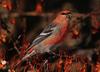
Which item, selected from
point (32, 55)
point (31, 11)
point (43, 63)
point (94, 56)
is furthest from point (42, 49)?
point (31, 11)

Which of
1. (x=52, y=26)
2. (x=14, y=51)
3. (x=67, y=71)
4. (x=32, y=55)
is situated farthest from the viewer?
(x=52, y=26)

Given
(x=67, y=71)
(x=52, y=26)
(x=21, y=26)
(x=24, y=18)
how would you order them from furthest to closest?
(x=24, y=18) < (x=21, y=26) < (x=52, y=26) < (x=67, y=71)

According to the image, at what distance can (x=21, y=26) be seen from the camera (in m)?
11.3

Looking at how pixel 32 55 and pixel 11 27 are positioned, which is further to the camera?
pixel 11 27

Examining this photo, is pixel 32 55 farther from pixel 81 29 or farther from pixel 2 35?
pixel 81 29

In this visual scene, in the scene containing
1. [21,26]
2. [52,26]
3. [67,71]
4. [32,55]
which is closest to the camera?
[67,71]

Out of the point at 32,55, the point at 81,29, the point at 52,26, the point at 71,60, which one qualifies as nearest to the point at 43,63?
the point at 71,60

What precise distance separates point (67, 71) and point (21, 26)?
163 inches

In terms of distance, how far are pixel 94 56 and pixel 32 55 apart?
5.27ft

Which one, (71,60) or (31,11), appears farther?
(31,11)

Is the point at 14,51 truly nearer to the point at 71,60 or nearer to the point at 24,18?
the point at 71,60

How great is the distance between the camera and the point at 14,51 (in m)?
8.45

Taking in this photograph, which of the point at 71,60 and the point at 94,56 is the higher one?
the point at 71,60

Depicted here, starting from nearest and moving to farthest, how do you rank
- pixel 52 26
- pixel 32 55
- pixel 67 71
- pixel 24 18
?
pixel 67 71 < pixel 32 55 < pixel 52 26 < pixel 24 18
